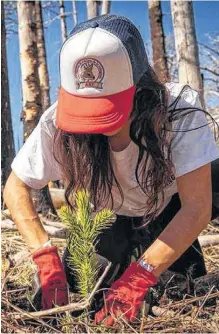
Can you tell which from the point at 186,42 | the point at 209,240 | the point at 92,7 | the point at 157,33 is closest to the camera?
the point at 209,240

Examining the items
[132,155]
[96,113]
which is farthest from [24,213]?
[96,113]

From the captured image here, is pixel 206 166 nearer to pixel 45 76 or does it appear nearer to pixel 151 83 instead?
pixel 151 83

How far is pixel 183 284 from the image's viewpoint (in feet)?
5.85

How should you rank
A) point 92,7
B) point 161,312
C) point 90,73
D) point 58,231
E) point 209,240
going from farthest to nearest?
point 92,7 → point 58,231 → point 209,240 → point 161,312 → point 90,73

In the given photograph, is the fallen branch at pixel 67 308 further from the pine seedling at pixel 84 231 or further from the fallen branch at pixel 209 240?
the fallen branch at pixel 209 240

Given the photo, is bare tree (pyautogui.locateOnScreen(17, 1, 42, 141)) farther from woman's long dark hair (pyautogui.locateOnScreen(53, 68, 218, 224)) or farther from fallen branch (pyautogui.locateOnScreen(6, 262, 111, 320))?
fallen branch (pyautogui.locateOnScreen(6, 262, 111, 320))

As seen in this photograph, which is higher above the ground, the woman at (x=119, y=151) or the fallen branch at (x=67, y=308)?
the woman at (x=119, y=151)

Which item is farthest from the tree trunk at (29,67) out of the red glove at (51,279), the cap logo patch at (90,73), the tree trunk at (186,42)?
the cap logo patch at (90,73)

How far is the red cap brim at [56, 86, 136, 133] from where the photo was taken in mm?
1404

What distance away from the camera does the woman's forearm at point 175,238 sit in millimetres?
1487

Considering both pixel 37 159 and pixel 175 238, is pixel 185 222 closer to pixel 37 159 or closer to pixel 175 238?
pixel 175 238

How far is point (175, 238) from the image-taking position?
151 centimetres

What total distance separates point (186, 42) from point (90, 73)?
2570 mm

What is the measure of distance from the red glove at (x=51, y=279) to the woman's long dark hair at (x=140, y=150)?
0.55 ft
